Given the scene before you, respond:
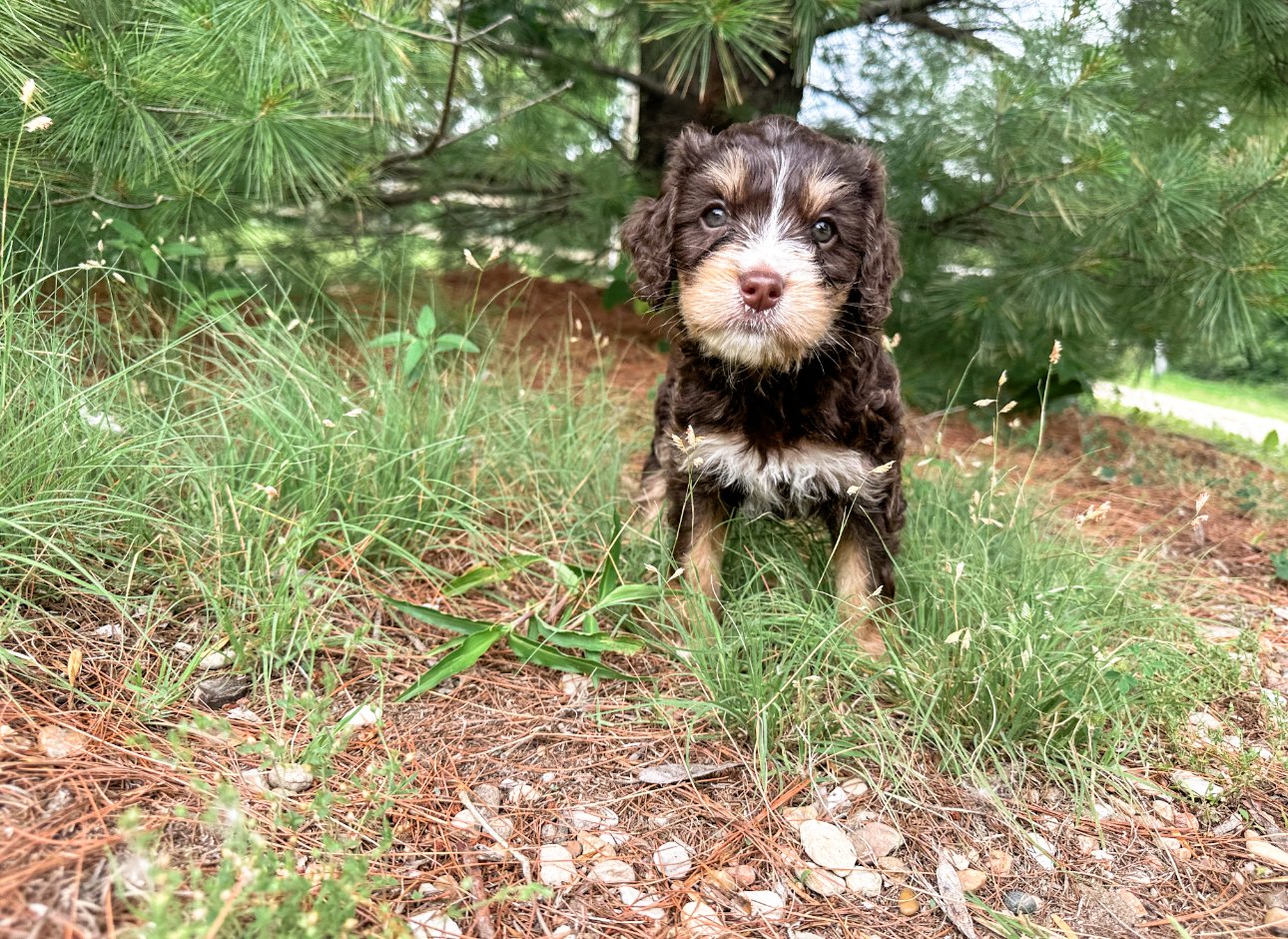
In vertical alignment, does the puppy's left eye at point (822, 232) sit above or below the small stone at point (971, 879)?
above

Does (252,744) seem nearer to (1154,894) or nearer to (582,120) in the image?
(1154,894)

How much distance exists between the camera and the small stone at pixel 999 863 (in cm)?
208

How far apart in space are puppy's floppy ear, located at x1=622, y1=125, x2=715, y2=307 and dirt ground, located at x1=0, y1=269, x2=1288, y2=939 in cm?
133

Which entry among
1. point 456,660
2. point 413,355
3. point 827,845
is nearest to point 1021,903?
point 827,845

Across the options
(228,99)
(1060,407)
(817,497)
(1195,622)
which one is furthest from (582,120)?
(1195,622)

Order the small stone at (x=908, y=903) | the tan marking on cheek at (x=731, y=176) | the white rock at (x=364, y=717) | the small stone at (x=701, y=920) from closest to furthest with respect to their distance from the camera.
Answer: the small stone at (x=701, y=920)
the small stone at (x=908, y=903)
the white rock at (x=364, y=717)
the tan marking on cheek at (x=731, y=176)

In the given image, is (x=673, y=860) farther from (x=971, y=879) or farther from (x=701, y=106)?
(x=701, y=106)

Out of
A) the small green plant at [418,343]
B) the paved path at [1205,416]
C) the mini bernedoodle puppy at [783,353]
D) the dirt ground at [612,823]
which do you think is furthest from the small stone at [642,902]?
the paved path at [1205,416]

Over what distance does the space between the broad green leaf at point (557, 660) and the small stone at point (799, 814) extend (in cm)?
66

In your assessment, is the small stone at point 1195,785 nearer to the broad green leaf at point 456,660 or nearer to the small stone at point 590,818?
the small stone at point 590,818

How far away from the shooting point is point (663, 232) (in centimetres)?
292

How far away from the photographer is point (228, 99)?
3.14 m

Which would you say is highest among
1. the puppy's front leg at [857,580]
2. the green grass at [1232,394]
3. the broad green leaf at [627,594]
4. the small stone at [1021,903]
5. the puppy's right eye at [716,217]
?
the puppy's right eye at [716,217]

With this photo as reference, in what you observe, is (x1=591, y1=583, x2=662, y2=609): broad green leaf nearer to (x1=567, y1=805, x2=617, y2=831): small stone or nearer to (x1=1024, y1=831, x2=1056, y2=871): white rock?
(x1=567, y1=805, x2=617, y2=831): small stone
